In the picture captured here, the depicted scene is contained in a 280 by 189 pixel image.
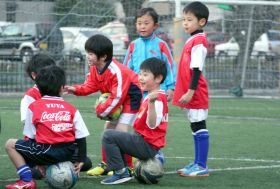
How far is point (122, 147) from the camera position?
7.20 m

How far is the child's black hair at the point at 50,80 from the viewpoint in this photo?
263 inches

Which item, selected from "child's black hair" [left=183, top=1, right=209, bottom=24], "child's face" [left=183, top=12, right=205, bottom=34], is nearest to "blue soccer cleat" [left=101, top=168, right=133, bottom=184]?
"child's face" [left=183, top=12, right=205, bottom=34]

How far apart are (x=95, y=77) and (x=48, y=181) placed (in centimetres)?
146

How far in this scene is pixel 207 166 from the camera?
826 cm

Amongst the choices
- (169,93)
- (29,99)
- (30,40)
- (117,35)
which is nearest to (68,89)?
(29,99)

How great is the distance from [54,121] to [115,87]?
1.15 m

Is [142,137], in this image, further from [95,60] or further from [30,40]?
[30,40]

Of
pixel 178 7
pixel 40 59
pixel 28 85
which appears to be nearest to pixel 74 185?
pixel 40 59

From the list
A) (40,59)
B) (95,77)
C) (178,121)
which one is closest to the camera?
(40,59)

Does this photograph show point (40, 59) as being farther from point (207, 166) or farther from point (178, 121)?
point (178, 121)

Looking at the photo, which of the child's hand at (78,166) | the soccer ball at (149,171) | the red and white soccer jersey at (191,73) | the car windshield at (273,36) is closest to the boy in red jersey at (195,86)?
the red and white soccer jersey at (191,73)

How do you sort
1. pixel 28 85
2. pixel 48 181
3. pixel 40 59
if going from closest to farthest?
pixel 48 181
pixel 40 59
pixel 28 85

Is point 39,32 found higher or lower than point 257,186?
higher

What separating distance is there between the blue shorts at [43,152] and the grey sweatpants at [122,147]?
1.80 ft
